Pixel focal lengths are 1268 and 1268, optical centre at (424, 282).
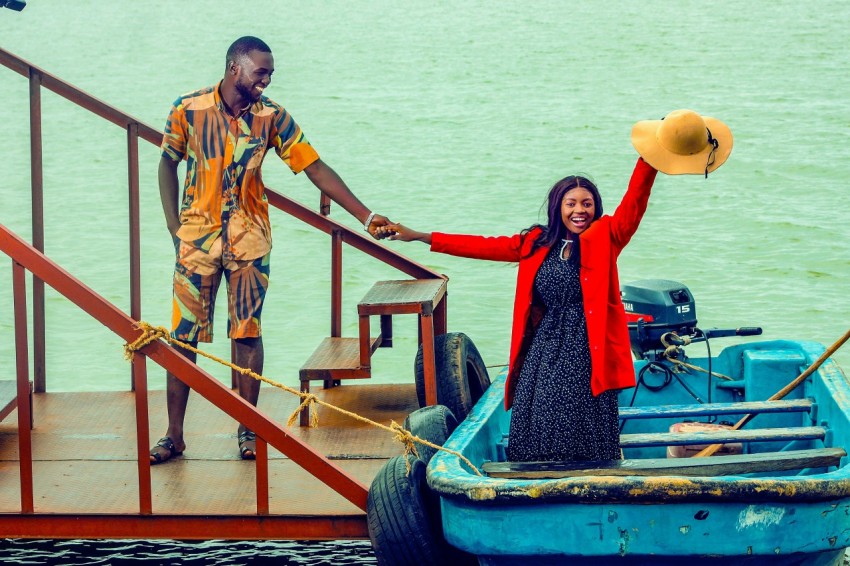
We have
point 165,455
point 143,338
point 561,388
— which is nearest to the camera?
point 143,338

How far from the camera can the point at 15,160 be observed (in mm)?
18625

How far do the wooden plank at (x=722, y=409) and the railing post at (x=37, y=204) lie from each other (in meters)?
2.59

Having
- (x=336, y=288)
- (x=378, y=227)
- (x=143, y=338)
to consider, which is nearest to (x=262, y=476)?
(x=143, y=338)

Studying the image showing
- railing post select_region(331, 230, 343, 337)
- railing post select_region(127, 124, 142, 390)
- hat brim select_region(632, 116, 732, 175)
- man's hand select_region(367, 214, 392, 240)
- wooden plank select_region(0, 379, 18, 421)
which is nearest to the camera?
hat brim select_region(632, 116, 732, 175)

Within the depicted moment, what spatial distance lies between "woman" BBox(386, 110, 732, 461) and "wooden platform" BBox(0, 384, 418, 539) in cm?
71

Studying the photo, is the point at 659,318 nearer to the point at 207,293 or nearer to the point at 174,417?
the point at 207,293

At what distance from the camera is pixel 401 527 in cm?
404

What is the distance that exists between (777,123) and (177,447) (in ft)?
52.3

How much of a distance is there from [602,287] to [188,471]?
5.49 ft

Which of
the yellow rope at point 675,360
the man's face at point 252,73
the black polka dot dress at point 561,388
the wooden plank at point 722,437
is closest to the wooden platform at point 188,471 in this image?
the black polka dot dress at point 561,388

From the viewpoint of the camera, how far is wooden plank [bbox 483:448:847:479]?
4.07 m

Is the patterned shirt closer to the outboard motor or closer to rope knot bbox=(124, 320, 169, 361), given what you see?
rope knot bbox=(124, 320, 169, 361)

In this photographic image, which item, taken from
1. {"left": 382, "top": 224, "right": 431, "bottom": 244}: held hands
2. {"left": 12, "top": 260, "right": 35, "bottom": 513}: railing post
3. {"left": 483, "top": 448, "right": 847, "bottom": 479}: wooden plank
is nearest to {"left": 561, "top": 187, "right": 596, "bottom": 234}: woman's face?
{"left": 382, "top": 224, "right": 431, "bottom": 244}: held hands

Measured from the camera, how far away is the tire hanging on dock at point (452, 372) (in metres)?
5.26
